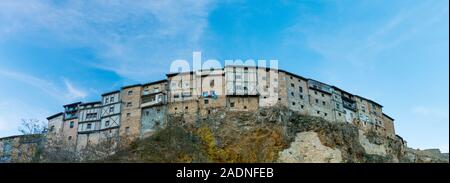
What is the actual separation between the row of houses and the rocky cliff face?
1.74 metres

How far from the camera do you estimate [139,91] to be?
5219 centimetres

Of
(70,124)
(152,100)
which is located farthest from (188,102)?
(70,124)

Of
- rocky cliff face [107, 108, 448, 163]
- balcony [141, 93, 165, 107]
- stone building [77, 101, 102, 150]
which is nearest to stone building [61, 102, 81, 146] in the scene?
stone building [77, 101, 102, 150]

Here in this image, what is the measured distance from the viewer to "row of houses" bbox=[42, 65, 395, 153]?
48.8m

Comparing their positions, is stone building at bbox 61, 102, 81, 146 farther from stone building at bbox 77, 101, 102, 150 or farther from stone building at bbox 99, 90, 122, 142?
stone building at bbox 99, 90, 122, 142

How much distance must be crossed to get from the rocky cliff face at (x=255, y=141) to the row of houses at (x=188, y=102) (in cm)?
174

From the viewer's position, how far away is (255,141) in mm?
43094

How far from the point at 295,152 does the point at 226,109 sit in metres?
9.40

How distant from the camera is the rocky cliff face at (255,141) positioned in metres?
40.5

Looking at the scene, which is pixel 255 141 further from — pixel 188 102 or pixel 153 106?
pixel 153 106

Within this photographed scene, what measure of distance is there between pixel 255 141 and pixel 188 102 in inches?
395

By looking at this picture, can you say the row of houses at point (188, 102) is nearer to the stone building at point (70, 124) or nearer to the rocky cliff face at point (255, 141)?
the stone building at point (70, 124)

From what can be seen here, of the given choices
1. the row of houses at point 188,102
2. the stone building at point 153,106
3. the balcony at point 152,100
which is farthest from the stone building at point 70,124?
the balcony at point 152,100
